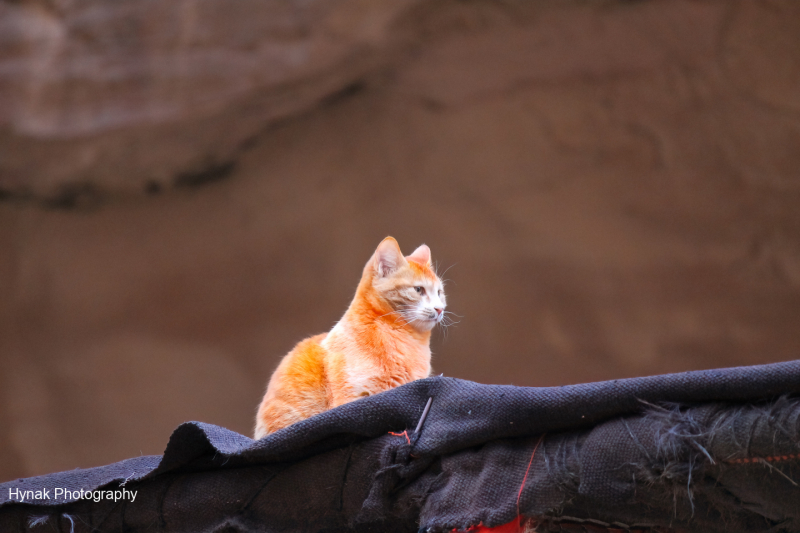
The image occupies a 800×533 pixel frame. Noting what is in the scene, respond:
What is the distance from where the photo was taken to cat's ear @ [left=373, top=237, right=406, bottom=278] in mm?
1316

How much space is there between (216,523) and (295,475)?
0.12 metres

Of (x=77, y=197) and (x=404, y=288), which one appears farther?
(x=77, y=197)

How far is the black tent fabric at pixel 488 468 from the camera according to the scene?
586mm

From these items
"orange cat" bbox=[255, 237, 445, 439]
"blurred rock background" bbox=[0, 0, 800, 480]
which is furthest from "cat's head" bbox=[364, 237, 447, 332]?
"blurred rock background" bbox=[0, 0, 800, 480]

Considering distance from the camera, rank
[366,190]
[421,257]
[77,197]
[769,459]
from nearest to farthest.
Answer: [769,459], [421,257], [77,197], [366,190]

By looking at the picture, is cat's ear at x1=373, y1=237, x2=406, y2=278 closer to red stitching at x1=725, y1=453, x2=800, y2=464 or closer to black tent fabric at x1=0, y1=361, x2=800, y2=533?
black tent fabric at x1=0, y1=361, x2=800, y2=533

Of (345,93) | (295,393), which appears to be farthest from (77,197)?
(295,393)

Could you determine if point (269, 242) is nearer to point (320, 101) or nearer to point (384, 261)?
point (320, 101)

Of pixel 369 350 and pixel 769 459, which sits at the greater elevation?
pixel 769 459

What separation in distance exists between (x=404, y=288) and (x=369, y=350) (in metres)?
0.17

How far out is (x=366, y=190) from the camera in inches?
110

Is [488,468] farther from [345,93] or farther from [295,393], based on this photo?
[345,93]

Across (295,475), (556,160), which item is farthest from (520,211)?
(295,475)

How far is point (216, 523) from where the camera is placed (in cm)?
80
